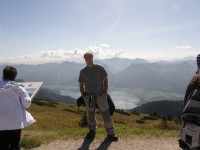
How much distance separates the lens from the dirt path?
1127cm

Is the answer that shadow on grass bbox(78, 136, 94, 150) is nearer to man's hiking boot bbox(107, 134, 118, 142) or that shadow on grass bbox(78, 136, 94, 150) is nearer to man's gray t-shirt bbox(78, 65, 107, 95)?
man's hiking boot bbox(107, 134, 118, 142)

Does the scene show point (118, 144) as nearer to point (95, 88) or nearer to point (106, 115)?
point (106, 115)

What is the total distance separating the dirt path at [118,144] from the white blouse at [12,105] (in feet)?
13.5

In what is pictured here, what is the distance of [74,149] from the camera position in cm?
1116

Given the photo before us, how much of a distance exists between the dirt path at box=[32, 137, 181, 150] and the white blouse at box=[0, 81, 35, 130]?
411 centimetres

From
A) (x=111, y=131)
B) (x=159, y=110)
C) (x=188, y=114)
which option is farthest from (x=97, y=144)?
(x=159, y=110)

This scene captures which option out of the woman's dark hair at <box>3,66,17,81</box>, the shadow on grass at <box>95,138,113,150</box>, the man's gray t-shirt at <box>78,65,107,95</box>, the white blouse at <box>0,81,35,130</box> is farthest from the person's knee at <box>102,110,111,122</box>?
the woman's dark hair at <box>3,66,17,81</box>

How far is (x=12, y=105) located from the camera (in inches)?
299

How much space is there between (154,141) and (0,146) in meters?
6.90

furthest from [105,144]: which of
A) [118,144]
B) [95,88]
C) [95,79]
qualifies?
[95,79]

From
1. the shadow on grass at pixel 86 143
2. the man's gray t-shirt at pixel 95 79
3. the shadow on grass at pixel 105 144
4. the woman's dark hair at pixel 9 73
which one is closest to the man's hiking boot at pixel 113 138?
the shadow on grass at pixel 105 144

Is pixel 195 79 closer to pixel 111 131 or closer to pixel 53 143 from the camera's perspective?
pixel 111 131

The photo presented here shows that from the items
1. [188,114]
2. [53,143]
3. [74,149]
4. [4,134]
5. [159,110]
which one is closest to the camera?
[188,114]

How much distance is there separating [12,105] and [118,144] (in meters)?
5.26
